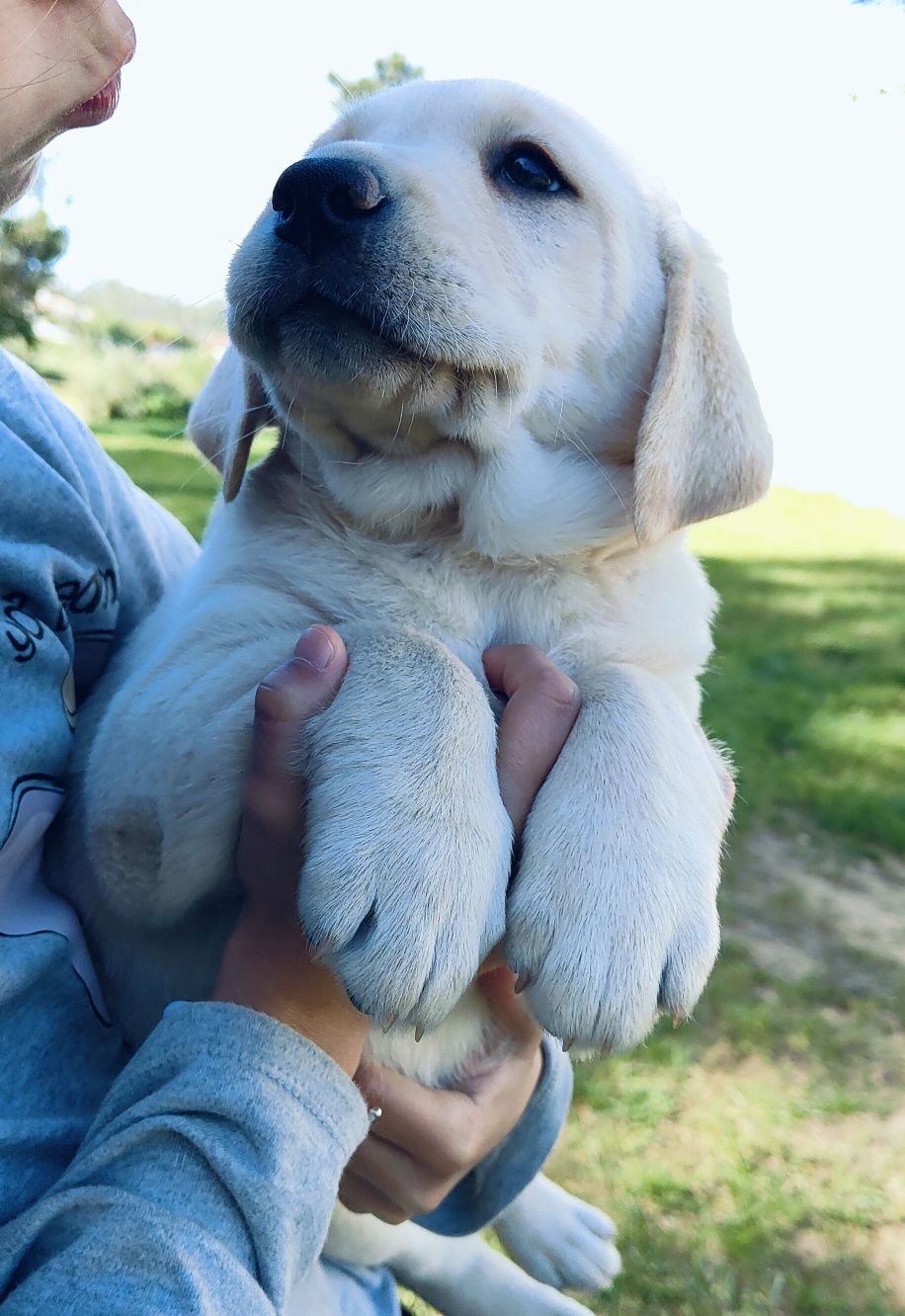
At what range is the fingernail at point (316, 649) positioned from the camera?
1.44 metres

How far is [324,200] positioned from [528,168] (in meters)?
0.49

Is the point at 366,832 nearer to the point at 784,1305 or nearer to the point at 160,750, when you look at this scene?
the point at 160,750

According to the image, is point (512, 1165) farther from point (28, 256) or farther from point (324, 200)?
point (28, 256)

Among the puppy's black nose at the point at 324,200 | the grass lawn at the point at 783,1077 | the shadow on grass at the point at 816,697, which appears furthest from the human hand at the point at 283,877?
the shadow on grass at the point at 816,697

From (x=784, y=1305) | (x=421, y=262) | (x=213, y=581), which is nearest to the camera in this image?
(x=421, y=262)

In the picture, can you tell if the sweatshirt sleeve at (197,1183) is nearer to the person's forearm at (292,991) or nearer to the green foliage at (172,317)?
the person's forearm at (292,991)

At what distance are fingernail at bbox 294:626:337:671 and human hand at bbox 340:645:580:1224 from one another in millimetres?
243

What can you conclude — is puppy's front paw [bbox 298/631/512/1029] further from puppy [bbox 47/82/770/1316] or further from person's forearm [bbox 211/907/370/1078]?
person's forearm [bbox 211/907/370/1078]

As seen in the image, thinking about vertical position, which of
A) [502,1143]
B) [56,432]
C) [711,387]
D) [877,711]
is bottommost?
[877,711]

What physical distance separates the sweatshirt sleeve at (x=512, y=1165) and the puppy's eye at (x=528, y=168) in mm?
1450

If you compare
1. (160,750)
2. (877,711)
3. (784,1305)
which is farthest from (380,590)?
(877,711)

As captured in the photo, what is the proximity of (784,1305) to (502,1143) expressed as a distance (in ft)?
4.00

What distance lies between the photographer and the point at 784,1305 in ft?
8.85

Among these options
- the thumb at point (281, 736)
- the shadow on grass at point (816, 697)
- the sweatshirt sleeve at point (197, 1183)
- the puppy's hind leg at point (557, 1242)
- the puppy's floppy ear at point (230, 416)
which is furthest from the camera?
the shadow on grass at point (816, 697)
